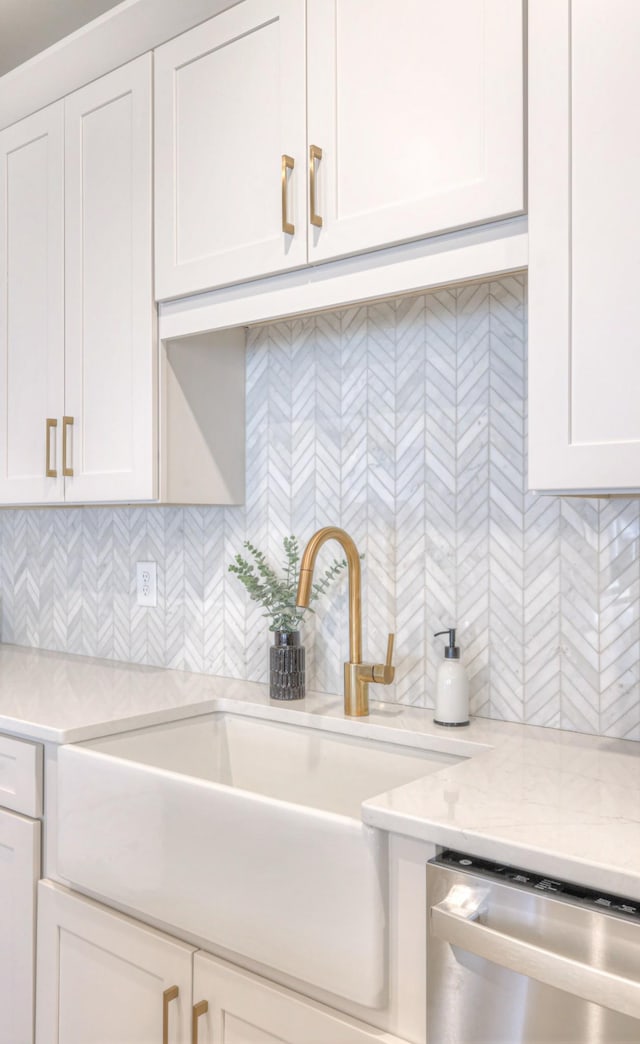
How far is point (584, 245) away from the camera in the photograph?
3.77ft

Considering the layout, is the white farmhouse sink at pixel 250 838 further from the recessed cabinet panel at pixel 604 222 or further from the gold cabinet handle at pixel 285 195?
the gold cabinet handle at pixel 285 195

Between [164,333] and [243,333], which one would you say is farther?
[243,333]

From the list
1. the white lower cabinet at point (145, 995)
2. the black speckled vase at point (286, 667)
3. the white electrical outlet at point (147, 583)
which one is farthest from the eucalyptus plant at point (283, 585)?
the white lower cabinet at point (145, 995)

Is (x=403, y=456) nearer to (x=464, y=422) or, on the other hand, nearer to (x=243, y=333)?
(x=464, y=422)

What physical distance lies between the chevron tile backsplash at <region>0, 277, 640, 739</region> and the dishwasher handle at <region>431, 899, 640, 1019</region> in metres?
0.61

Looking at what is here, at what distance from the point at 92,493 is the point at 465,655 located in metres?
0.94

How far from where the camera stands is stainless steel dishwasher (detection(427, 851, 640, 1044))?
2.76ft

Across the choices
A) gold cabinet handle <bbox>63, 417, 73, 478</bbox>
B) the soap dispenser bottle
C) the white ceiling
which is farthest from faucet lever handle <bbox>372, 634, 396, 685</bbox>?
the white ceiling

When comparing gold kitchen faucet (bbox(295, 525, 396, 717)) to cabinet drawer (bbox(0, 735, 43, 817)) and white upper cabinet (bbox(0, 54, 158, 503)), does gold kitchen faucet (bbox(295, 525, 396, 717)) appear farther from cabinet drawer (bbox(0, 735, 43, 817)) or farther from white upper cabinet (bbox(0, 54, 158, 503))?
cabinet drawer (bbox(0, 735, 43, 817))

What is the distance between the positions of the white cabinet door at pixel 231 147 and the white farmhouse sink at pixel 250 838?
0.92 metres

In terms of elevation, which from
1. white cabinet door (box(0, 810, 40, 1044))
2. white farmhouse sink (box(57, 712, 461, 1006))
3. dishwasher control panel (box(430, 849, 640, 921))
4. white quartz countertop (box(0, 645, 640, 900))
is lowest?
white cabinet door (box(0, 810, 40, 1044))

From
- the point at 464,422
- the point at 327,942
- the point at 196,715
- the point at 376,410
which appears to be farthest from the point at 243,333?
the point at 327,942

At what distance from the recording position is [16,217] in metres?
2.16

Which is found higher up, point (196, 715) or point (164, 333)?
point (164, 333)
